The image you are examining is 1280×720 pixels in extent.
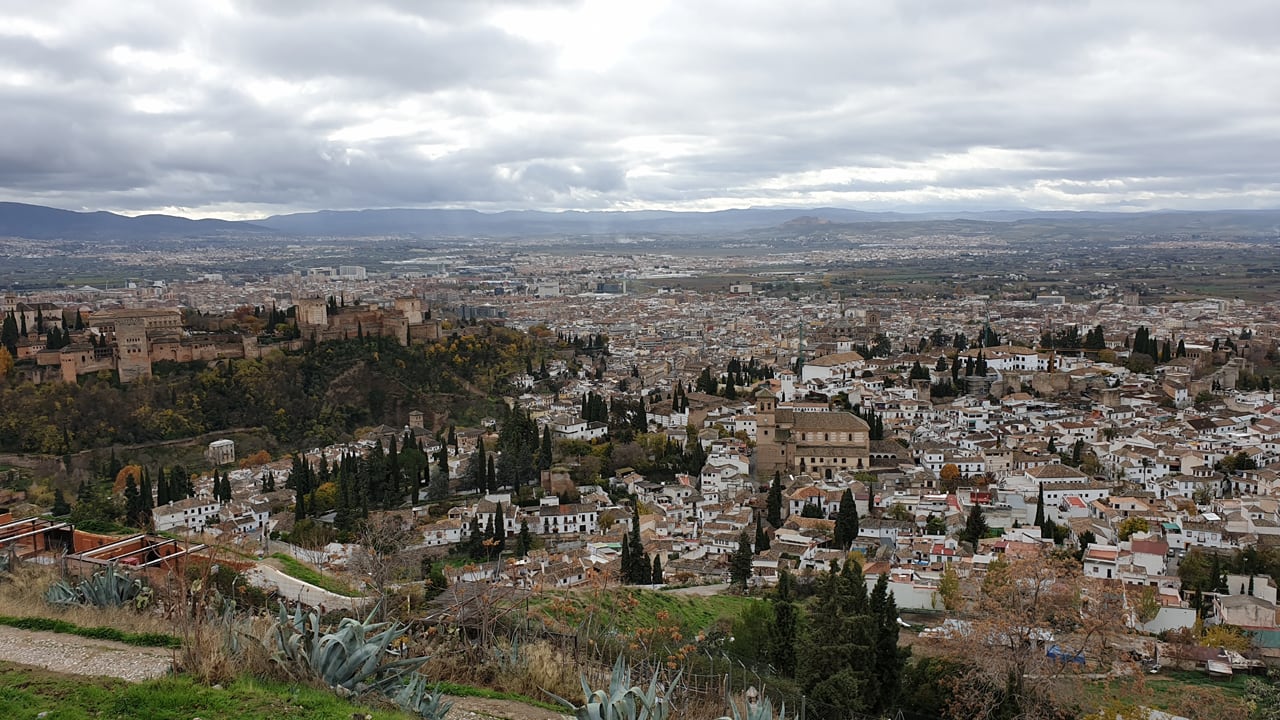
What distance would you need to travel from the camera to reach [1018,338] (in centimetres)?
5347

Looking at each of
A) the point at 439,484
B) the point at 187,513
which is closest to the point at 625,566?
the point at 439,484

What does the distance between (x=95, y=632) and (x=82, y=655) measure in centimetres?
49

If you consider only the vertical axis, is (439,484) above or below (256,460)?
above

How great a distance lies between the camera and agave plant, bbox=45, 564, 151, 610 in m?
7.59

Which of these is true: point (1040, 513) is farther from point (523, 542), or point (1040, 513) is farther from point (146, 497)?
point (146, 497)

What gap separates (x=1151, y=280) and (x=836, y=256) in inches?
2516

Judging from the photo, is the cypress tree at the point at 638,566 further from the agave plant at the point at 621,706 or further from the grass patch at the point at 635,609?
the agave plant at the point at 621,706

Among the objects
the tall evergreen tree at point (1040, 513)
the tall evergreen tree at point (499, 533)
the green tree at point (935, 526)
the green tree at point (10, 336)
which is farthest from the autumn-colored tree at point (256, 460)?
the tall evergreen tree at point (1040, 513)

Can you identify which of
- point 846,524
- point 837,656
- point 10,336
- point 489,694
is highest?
point 489,694

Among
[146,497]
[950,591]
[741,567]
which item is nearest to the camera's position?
[950,591]

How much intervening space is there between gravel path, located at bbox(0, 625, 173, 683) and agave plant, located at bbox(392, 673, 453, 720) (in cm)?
149

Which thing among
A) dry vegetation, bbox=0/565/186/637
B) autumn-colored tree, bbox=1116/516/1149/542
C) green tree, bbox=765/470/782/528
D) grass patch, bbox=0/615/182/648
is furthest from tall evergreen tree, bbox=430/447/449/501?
grass patch, bbox=0/615/182/648

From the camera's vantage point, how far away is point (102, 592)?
7.64 metres

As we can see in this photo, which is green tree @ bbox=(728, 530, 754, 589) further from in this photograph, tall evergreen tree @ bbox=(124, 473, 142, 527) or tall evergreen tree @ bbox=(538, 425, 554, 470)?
tall evergreen tree @ bbox=(124, 473, 142, 527)
